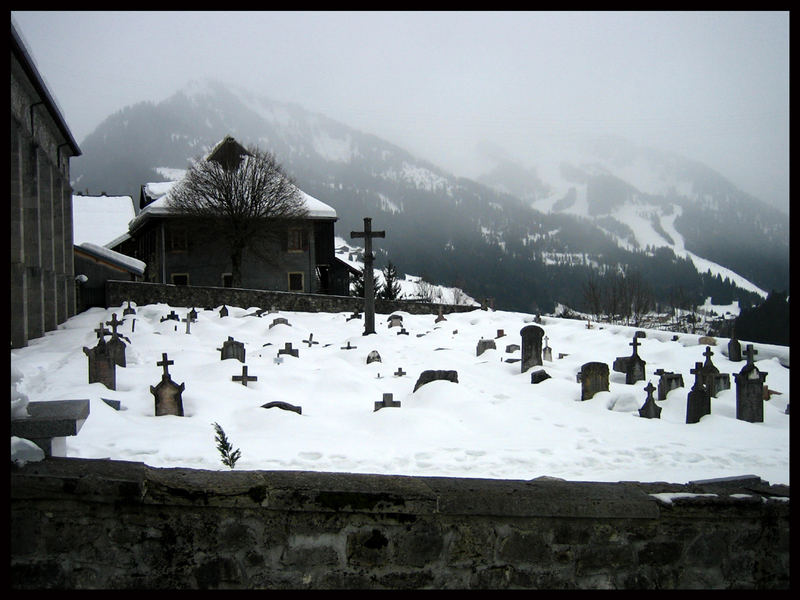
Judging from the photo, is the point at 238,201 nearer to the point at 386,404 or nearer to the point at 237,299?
the point at 237,299

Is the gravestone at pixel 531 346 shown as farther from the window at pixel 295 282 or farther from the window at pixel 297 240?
the window at pixel 297 240

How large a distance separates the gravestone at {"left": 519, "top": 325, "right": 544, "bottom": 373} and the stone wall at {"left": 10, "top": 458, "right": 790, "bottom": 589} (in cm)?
957

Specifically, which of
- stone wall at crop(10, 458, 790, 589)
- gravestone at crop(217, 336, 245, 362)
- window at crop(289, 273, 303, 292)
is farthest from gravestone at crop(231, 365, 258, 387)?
window at crop(289, 273, 303, 292)

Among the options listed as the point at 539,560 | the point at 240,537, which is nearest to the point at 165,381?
the point at 240,537

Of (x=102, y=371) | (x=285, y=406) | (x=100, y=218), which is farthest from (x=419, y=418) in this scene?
(x=100, y=218)

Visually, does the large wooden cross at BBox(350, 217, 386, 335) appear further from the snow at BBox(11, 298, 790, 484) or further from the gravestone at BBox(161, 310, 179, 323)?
the gravestone at BBox(161, 310, 179, 323)

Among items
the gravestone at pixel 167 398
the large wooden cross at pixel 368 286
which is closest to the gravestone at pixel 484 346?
the large wooden cross at pixel 368 286

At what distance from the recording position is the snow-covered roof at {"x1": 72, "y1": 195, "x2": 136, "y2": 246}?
126ft

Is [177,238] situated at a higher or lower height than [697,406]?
higher

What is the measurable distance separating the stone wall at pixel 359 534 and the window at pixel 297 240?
1317 inches

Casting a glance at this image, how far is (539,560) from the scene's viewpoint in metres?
3.34

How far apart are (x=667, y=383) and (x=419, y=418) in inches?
Answer: 197

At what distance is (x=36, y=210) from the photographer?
18.4 meters

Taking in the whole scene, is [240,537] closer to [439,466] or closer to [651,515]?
[651,515]
